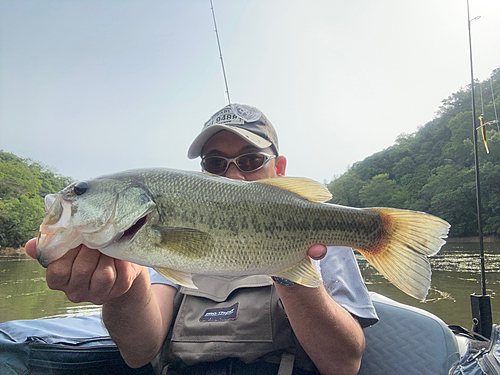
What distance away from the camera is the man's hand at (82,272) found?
1332 millimetres

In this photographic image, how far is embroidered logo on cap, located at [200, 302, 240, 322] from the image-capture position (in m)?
2.12

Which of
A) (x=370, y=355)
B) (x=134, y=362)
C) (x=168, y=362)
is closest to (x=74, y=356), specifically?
(x=134, y=362)

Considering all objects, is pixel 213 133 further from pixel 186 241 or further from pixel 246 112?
pixel 186 241

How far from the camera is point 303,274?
5.04ft


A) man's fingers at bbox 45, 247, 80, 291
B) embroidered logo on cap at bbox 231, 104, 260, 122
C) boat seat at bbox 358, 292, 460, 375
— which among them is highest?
embroidered logo on cap at bbox 231, 104, 260, 122

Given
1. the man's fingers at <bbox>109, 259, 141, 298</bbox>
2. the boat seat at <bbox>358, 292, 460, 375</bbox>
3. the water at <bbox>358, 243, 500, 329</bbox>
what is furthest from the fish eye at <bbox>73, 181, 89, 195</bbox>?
the water at <bbox>358, 243, 500, 329</bbox>

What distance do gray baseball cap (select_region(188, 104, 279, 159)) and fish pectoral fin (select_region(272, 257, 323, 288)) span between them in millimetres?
1149

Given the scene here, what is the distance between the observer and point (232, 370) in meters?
1.98

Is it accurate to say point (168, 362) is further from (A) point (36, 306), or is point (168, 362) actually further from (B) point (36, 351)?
(A) point (36, 306)

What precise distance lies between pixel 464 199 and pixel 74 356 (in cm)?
4101

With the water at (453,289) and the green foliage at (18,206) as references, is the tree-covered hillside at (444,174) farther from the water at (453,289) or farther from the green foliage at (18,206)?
the green foliage at (18,206)

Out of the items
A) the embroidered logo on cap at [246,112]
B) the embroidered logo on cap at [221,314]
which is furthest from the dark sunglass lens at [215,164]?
the embroidered logo on cap at [221,314]

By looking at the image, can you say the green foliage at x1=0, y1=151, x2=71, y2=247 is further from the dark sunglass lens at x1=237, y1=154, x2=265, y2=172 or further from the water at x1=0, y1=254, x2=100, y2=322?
the dark sunglass lens at x1=237, y1=154, x2=265, y2=172

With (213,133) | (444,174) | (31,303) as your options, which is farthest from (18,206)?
(444,174)
